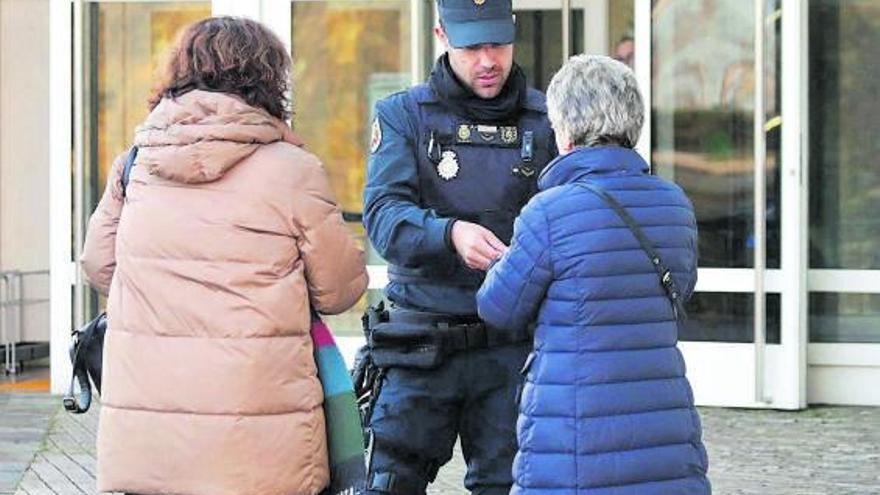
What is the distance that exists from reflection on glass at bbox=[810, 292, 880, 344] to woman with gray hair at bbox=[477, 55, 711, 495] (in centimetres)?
584

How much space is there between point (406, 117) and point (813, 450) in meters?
4.32

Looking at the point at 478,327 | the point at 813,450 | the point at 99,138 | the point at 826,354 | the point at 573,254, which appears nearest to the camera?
the point at 573,254

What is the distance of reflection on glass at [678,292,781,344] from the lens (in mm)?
9664

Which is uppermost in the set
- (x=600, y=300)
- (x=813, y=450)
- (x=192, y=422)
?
(x=600, y=300)

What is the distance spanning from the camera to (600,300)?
414cm

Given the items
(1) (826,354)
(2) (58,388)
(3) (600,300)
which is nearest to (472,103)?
(3) (600,300)

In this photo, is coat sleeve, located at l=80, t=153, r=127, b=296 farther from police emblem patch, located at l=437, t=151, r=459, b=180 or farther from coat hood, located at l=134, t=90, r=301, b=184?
police emblem patch, located at l=437, t=151, r=459, b=180

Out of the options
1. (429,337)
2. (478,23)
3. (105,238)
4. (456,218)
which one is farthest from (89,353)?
(478,23)

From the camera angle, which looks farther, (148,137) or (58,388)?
(58,388)

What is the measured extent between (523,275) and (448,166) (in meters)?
0.78

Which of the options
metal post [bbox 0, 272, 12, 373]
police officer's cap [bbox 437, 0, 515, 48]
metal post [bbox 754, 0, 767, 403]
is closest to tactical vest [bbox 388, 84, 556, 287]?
police officer's cap [bbox 437, 0, 515, 48]

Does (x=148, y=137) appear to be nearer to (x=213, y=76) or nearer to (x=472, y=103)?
(x=213, y=76)

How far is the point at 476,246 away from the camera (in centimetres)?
453

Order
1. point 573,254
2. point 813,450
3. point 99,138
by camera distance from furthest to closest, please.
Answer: point 99,138 → point 813,450 → point 573,254
